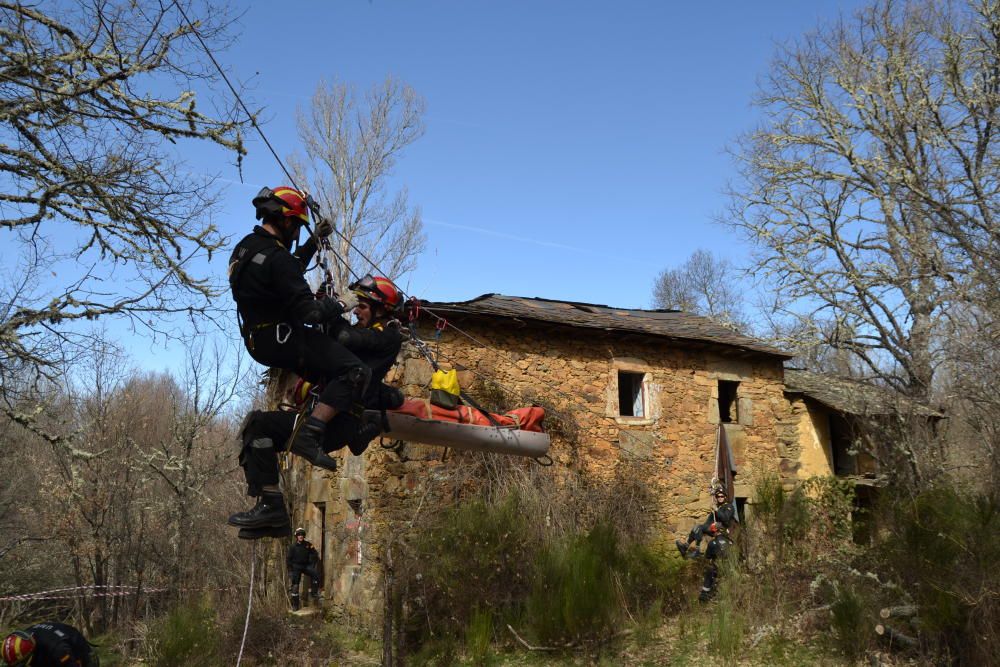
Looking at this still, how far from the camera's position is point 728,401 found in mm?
16750

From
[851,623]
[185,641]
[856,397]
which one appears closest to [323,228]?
[851,623]

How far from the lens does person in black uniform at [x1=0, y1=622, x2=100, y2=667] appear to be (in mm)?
9273

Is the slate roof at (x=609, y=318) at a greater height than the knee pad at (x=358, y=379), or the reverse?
the slate roof at (x=609, y=318)

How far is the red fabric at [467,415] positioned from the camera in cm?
621

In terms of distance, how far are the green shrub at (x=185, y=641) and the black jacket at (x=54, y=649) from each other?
1464 millimetres

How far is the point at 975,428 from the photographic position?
10898 millimetres

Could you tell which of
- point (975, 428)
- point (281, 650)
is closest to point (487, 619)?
point (281, 650)

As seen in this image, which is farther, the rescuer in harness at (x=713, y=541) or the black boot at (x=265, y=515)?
the rescuer in harness at (x=713, y=541)

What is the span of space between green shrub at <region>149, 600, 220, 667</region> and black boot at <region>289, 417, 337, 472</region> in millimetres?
7773

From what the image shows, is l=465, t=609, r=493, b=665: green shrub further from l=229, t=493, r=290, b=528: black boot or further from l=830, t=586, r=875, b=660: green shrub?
l=229, t=493, r=290, b=528: black boot

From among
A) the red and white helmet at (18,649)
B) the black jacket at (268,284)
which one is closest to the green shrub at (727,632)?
the black jacket at (268,284)

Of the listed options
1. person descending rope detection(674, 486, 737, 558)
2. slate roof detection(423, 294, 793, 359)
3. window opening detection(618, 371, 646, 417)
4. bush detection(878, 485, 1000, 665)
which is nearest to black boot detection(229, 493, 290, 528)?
bush detection(878, 485, 1000, 665)

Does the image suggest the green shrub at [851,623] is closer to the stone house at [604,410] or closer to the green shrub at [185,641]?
the stone house at [604,410]

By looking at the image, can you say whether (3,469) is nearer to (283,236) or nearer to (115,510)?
(115,510)
